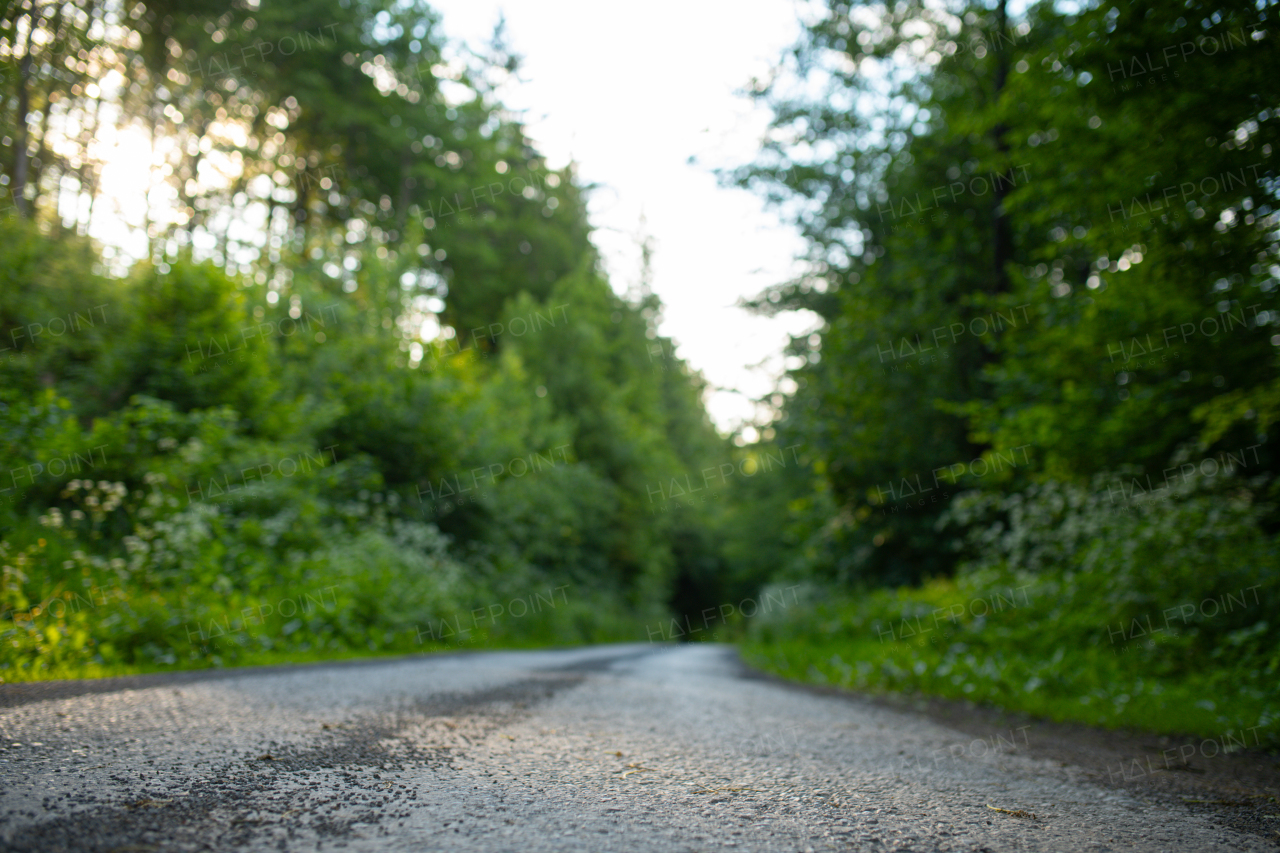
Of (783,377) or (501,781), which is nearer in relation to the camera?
(501,781)

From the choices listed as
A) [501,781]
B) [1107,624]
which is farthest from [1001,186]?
[501,781]

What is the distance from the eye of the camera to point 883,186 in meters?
15.1

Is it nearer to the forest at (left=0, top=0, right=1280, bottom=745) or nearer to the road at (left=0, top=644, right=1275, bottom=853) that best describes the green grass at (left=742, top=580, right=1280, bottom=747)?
the forest at (left=0, top=0, right=1280, bottom=745)

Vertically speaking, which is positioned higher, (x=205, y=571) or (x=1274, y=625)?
(x=205, y=571)

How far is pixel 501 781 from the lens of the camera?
2814 mm

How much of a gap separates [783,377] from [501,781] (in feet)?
54.4

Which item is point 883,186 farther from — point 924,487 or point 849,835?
point 849,835

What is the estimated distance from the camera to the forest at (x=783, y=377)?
21.2 ft

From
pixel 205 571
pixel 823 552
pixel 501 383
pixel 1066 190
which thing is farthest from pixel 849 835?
pixel 501 383

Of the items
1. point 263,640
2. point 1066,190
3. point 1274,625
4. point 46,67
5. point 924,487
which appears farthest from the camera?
point 46,67

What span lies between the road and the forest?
2145 millimetres

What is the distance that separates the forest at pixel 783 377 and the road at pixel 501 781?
2145 mm

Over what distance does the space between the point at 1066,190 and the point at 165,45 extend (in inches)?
782

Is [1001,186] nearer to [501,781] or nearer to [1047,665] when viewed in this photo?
[1047,665]
